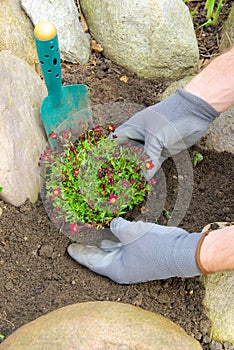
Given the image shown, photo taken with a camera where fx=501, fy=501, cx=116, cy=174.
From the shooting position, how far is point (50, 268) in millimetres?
1920

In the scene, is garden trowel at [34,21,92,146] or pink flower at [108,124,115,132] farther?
pink flower at [108,124,115,132]

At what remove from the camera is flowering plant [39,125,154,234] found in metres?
1.95

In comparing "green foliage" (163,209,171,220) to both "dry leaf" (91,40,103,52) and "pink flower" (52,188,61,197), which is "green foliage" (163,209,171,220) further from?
"dry leaf" (91,40,103,52)

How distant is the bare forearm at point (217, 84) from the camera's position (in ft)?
6.88

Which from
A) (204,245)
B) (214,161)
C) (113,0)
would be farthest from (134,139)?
(113,0)

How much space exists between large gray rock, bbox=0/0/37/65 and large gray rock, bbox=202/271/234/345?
1.33 metres

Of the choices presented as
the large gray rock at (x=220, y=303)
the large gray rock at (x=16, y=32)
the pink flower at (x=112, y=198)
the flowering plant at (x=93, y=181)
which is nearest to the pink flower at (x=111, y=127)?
the flowering plant at (x=93, y=181)

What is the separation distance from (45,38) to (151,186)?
28.7 inches

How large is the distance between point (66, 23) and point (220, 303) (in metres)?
1.53

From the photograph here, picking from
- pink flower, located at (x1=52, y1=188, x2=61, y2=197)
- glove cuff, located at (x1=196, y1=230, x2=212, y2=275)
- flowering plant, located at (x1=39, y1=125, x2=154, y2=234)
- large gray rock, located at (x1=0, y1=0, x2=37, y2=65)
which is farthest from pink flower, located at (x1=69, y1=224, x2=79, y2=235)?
large gray rock, located at (x1=0, y1=0, x2=37, y2=65)

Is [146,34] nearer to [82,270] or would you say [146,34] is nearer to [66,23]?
[66,23]

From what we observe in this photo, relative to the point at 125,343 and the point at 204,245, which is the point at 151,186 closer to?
the point at 204,245

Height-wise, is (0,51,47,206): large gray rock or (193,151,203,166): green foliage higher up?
(0,51,47,206): large gray rock

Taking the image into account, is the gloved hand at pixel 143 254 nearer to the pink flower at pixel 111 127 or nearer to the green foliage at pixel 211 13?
the pink flower at pixel 111 127
